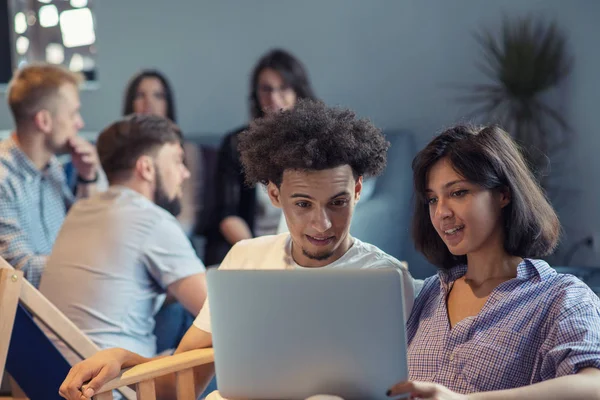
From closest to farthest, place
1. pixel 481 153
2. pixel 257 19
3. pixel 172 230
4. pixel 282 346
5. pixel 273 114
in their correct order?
pixel 282 346, pixel 481 153, pixel 273 114, pixel 172 230, pixel 257 19

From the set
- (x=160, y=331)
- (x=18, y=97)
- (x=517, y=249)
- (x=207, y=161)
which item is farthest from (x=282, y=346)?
(x=207, y=161)

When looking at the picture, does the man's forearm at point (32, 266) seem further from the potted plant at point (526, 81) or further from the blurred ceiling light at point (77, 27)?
the blurred ceiling light at point (77, 27)

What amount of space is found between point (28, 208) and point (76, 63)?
222 cm

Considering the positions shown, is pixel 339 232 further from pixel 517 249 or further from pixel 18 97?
pixel 18 97

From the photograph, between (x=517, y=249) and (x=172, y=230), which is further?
(x=172, y=230)

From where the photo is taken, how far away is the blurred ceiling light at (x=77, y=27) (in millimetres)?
5250

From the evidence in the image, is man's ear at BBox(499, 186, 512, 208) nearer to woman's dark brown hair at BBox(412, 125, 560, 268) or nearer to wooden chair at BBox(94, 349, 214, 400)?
woman's dark brown hair at BBox(412, 125, 560, 268)

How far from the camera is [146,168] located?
2.74 metres

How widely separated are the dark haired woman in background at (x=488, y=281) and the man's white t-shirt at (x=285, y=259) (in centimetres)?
Answer: 8

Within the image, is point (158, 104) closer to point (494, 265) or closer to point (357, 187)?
point (357, 187)

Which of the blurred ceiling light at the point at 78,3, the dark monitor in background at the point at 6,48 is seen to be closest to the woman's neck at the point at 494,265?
the blurred ceiling light at the point at 78,3

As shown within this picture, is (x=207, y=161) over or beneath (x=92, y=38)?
beneath

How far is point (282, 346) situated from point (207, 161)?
3.32 m

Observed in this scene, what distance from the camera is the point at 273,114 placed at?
76.9 inches
